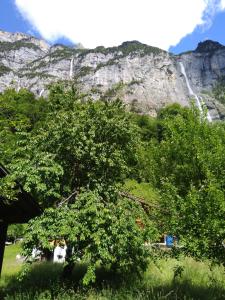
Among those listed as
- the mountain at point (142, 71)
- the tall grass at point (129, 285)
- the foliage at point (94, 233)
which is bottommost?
the tall grass at point (129, 285)

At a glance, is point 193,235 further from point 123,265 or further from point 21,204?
point 21,204

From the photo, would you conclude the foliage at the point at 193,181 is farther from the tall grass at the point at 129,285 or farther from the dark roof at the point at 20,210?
the dark roof at the point at 20,210

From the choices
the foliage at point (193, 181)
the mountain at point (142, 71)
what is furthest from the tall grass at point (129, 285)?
the mountain at point (142, 71)

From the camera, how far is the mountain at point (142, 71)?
14762 cm

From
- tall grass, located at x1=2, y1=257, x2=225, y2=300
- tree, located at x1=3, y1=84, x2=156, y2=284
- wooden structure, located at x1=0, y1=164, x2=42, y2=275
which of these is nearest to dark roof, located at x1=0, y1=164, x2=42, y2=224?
wooden structure, located at x1=0, y1=164, x2=42, y2=275

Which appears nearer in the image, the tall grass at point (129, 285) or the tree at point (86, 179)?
the tall grass at point (129, 285)

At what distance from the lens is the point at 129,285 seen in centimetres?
1588

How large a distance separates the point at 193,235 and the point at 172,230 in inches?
33.1

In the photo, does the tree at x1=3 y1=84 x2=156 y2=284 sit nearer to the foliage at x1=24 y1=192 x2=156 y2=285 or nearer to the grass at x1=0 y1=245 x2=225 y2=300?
the foliage at x1=24 y1=192 x2=156 y2=285

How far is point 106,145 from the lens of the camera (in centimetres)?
1783

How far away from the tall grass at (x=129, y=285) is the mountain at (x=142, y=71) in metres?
118

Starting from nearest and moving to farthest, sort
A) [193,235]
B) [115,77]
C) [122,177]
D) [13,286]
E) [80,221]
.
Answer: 1. [193,235]
2. [80,221]
3. [13,286]
4. [122,177]
5. [115,77]

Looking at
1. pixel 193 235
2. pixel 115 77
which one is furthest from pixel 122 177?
pixel 115 77

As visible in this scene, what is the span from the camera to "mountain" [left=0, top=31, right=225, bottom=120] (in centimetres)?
14762
